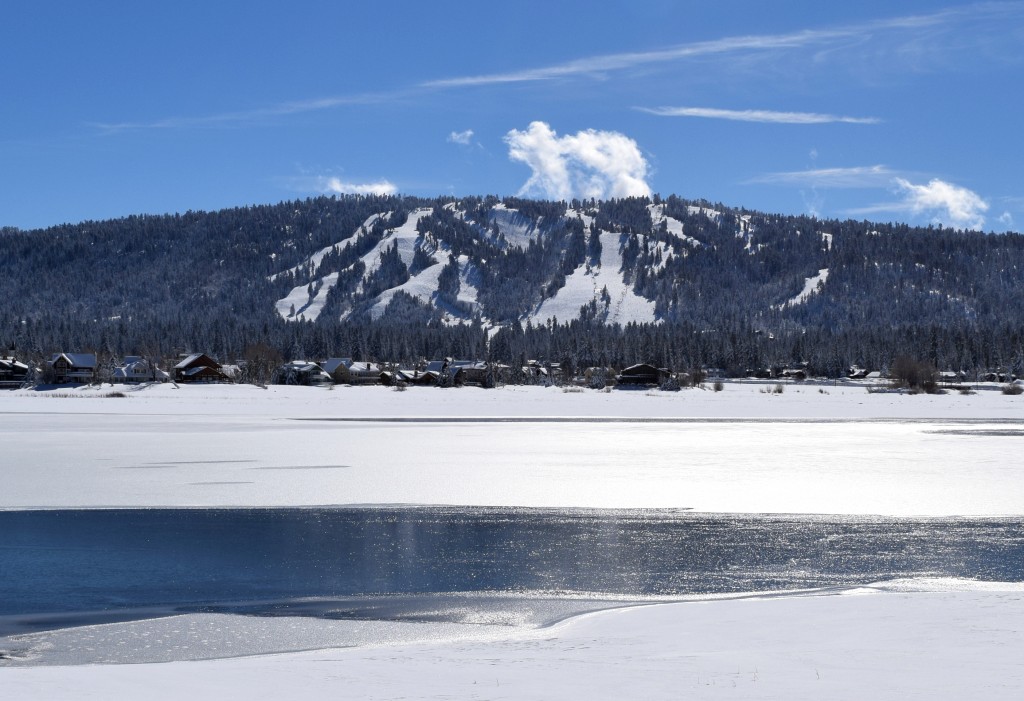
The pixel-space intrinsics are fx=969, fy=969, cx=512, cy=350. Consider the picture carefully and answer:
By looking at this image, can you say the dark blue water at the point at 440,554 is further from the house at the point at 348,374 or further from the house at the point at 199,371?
the house at the point at 348,374

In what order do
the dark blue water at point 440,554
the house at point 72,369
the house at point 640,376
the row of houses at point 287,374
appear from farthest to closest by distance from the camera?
the house at point 640,376 < the row of houses at point 287,374 < the house at point 72,369 < the dark blue water at point 440,554

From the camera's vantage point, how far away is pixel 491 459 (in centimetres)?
3281

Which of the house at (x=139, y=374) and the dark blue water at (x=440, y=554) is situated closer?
the dark blue water at (x=440, y=554)

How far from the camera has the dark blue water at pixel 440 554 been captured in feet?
48.3

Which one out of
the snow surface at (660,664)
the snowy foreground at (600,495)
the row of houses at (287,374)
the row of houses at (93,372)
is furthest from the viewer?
the row of houses at (287,374)

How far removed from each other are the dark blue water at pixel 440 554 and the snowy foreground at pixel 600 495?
4.38 feet

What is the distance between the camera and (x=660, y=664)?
10586 millimetres

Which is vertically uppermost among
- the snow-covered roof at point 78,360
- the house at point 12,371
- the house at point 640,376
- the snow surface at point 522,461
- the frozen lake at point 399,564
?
the snow-covered roof at point 78,360

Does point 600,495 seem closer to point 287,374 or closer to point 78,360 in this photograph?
point 287,374

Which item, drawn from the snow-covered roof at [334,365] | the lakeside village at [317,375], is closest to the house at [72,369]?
the lakeside village at [317,375]

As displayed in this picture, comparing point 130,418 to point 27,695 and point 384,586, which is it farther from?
point 27,695

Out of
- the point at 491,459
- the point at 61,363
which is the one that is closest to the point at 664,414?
the point at 491,459

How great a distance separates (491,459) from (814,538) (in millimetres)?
15489

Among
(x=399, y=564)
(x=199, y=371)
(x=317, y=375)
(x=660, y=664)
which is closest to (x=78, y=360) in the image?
(x=199, y=371)
